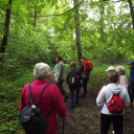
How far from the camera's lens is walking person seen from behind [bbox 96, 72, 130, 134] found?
2479 millimetres

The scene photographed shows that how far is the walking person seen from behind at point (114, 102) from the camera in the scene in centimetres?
248

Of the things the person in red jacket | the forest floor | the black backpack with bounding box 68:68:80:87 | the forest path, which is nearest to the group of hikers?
the person in red jacket

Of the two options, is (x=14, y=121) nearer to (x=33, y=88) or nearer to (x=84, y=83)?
(x=33, y=88)

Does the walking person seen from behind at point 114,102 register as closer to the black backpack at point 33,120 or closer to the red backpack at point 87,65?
the black backpack at point 33,120

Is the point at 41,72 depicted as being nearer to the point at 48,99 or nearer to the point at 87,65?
the point at 48,99

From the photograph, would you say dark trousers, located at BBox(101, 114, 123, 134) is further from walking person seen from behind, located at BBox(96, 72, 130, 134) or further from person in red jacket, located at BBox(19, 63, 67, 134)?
person in red jacket, located at BBox(19, 63, 67, 134)

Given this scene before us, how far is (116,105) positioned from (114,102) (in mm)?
68

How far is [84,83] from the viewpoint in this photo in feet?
21.1

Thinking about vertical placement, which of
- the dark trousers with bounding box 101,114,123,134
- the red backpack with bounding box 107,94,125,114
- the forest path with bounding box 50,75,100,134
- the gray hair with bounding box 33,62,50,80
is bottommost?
the forest path with bounding box 50,75,100,134

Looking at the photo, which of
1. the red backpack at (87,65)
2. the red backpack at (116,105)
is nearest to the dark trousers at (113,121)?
the red backpack at (116,105)

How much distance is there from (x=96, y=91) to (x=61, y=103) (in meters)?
5.17

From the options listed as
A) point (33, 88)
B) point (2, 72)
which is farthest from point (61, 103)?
point (2, 72)

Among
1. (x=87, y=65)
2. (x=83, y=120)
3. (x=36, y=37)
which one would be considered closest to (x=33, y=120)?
(x=83, y=120)

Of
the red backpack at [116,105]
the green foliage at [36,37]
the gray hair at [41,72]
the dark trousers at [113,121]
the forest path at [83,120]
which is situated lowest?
the forest path at [83,120]
